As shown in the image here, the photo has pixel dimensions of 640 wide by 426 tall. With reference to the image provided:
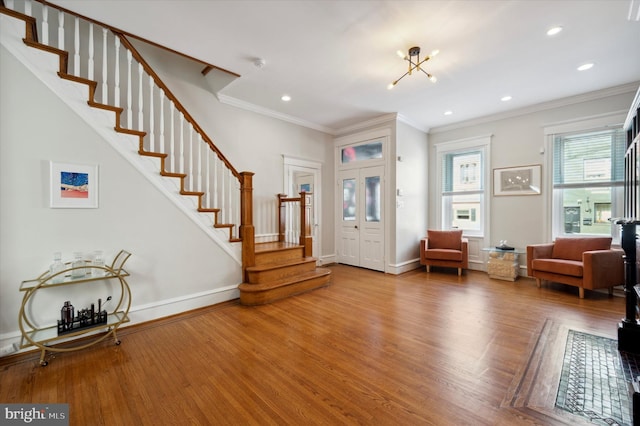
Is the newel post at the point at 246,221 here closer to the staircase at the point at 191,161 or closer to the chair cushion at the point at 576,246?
the staircase at the point at 191,161

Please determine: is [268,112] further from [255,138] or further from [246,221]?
[246,221]

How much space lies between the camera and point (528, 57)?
11.1 feet

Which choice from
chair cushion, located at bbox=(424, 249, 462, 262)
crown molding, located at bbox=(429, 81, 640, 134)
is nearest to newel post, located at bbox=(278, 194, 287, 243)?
chair cushion, located at bbox=(424, 249, 462, 262)

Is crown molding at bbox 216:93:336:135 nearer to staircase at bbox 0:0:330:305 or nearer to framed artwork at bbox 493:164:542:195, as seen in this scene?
staircase at bbox 0:0:330:305

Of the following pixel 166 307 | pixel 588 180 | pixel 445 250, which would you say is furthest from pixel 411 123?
pixel 166 307

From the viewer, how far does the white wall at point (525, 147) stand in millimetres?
4555

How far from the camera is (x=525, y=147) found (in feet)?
16.8

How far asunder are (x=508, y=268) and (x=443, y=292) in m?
1.70

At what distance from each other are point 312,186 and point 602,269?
16.6 ft

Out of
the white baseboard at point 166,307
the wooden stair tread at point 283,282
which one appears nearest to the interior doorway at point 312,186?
the wooden stair tread at point 283,282

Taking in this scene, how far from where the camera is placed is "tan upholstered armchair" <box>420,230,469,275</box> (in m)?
5.31

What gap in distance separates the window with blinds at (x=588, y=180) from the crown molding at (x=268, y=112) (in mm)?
4578

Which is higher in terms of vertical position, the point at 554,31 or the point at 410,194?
the point at 554,31

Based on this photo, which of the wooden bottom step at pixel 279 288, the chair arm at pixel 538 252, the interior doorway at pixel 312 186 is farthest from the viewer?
the interior doorway at pixel 312 186
